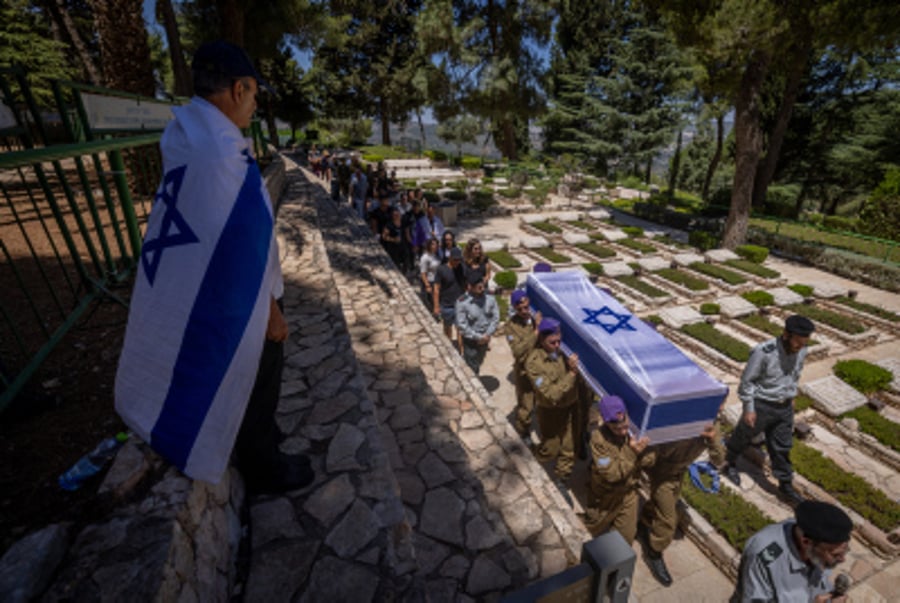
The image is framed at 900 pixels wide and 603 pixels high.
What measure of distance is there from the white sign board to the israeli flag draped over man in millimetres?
2115

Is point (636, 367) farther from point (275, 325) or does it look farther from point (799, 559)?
point (275, 325)

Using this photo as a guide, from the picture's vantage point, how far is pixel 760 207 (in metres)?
21.4

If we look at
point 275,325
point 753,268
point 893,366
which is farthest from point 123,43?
point 753,268

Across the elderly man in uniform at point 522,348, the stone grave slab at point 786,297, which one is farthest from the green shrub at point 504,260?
the elderly man in uniform at point 522,348

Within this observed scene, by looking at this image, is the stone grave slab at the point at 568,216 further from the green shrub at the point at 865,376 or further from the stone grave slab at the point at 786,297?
the green shrub at the point at 865,376


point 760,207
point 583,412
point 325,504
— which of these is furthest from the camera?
point 760,207

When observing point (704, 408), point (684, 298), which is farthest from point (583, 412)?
point (684, 298)

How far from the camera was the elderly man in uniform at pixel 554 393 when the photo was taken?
418cm

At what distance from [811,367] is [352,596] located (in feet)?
28.8

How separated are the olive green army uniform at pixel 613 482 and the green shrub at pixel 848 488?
253 cm

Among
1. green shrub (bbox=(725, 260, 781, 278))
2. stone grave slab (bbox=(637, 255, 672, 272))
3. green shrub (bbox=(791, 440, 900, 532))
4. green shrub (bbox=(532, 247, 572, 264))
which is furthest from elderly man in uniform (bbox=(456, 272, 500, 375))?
green shrub (bbox=(725, 260, 781, 278))

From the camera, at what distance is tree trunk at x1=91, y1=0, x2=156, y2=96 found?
7.26 metres

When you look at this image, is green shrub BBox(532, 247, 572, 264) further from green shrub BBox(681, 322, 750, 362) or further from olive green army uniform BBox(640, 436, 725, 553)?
olive green army uniform BBox(640, 436, 725, 553)

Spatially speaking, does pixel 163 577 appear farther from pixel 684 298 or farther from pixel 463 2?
pixel 463 2
